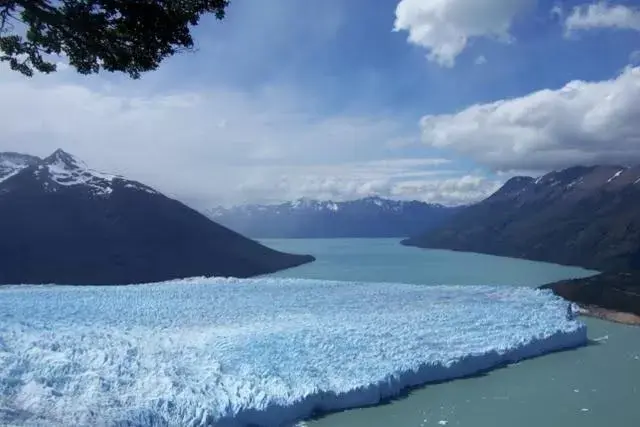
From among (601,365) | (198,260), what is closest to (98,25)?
(601,365)

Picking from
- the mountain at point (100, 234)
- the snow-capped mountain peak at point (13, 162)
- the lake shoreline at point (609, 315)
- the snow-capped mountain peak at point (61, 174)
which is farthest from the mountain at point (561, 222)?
the snow-capped mountain peak at point (13, 162)

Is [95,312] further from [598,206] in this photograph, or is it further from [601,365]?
[598,206]

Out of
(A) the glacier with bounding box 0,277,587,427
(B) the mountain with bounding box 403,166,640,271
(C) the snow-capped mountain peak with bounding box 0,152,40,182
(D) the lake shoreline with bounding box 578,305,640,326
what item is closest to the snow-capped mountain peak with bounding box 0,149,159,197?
(C) the snow-capped mountain peak with bounding box 0,152,40,182

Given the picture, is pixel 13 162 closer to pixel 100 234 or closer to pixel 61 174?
pixel 61 174

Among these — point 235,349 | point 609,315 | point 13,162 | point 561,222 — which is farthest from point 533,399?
point 561,222

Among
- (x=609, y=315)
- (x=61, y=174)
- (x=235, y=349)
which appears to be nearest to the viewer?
(x=235, y=349)

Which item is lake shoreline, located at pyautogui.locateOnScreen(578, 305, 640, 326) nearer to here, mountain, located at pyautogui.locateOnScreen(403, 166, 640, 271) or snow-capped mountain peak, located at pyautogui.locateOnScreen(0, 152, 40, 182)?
mountain, located at pyautogui.locateOnScreen(403, 166, 640, 271)

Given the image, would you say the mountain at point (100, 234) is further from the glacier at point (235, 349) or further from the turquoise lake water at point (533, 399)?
the turquoise lake water at point (533, 399)
